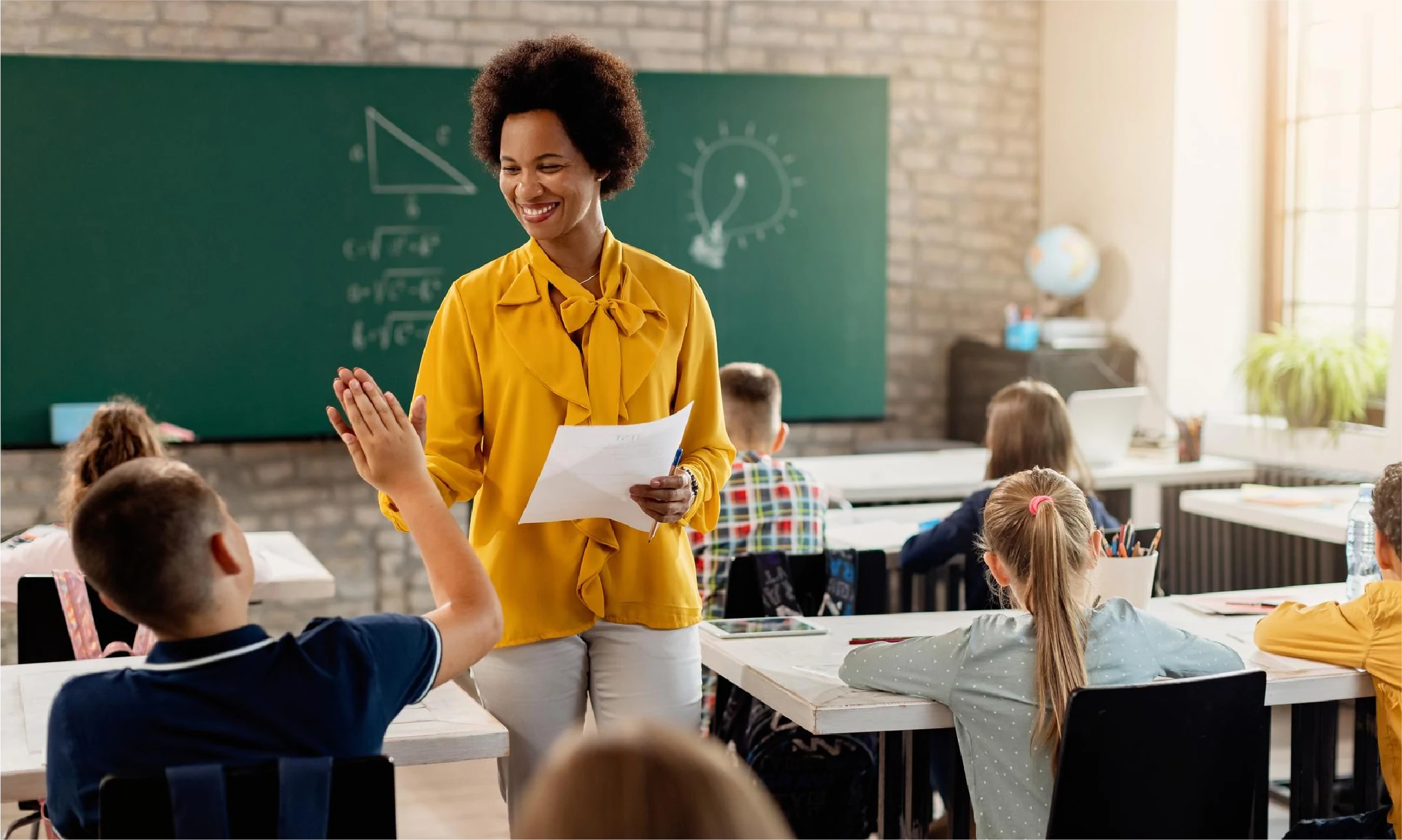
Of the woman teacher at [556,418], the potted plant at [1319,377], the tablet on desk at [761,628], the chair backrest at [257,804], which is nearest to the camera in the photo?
the chair backrest at [257,804]

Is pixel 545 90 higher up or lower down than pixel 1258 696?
higher up

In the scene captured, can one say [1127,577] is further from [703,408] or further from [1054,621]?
[703,408]

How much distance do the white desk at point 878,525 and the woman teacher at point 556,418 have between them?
1.63 meters

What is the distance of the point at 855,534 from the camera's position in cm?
402

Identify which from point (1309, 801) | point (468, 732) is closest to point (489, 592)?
point (468, 732)

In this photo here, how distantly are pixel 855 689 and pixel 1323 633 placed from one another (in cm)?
81

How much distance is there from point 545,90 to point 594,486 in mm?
569

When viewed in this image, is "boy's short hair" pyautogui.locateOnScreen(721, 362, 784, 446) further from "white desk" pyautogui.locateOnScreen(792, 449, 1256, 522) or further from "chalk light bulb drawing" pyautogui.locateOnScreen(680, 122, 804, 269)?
"chalk light bulb drawing" pyautogui.locateOnScreen(680, 122, 804, 269)

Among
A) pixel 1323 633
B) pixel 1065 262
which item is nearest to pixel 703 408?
pixel 1323 633

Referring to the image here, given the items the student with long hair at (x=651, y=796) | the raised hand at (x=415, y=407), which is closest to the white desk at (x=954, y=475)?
the raised hand at (x=415, y=407)

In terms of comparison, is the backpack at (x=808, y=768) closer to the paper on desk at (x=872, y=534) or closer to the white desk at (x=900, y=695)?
the white desk at (x=900, y=695)

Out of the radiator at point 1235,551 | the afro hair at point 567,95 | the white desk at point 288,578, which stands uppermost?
the afro hair at point 567,95

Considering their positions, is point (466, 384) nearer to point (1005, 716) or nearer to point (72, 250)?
point (1005, 716)

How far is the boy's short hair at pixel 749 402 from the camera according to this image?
346 cm
